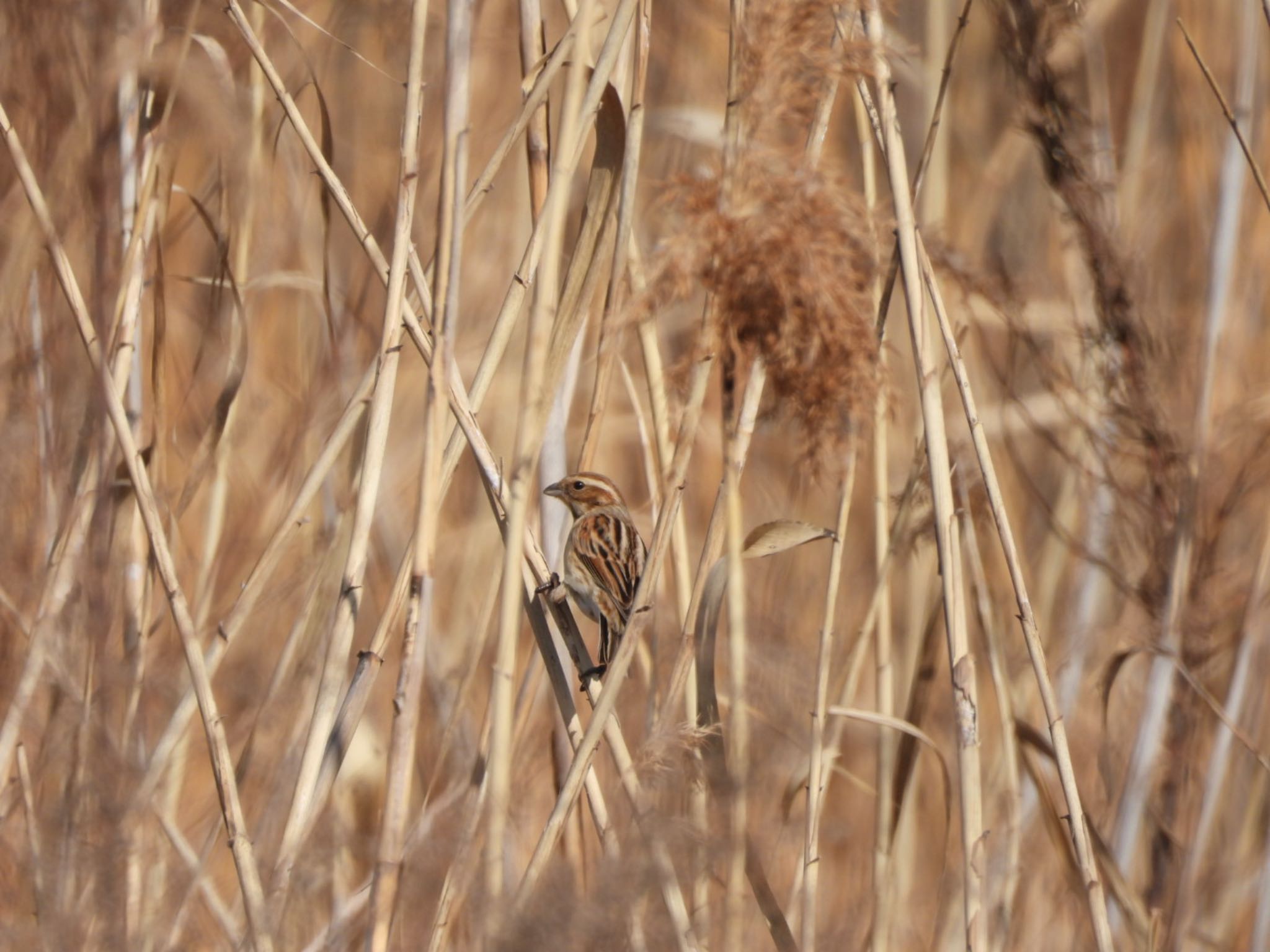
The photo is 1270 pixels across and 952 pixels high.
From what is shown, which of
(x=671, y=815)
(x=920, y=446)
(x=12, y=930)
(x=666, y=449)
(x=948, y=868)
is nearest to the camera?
(x=671, y=815)

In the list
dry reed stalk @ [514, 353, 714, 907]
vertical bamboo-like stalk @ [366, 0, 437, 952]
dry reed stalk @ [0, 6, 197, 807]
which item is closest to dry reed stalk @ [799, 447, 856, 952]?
dry reed stalk @ [514, 353, 714, 907]

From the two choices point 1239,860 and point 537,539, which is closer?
point 537,539

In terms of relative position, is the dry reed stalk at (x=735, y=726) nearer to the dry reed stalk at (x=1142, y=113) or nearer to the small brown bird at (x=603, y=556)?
the small brown bird at (x=603, y=556)

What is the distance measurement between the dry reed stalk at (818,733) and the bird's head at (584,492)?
457mm

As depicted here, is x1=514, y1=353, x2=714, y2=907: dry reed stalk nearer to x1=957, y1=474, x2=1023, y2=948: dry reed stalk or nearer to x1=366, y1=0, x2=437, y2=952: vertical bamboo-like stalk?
x1=366, y1=0, x2=437, y2=952: vertical bamboo-like stalk

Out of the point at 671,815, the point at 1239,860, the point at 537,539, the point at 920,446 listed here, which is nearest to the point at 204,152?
the point at 537,539

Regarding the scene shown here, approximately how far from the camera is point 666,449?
2012 mm

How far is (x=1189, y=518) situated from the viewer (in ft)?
7.05

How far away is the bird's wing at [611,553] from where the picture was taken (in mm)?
2566

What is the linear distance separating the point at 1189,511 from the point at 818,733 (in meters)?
0.80

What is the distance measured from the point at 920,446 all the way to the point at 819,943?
2.84 feet

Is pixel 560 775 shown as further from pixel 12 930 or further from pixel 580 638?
pixel 12 930

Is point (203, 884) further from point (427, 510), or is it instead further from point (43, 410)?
point (427, 510)

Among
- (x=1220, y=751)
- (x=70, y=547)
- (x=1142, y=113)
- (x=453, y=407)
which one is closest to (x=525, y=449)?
(x=453, y=407)
